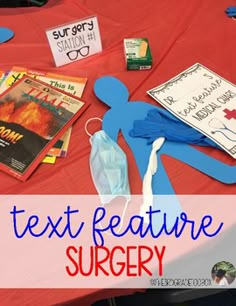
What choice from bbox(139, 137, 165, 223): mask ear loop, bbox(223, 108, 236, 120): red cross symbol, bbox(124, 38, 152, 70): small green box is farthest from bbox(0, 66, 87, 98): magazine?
bbox(223, 108, 236, 120): red cross symbol

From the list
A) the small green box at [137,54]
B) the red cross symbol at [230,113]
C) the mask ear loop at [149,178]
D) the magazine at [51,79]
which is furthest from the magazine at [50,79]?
the red cross symbol at [230,113]

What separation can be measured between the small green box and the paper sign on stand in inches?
3.5

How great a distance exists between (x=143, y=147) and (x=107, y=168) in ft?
0.36

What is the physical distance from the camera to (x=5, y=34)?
1.14m

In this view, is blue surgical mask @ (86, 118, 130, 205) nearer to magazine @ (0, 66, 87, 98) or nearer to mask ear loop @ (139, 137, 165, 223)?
mask ear loop @ (139, 137, 165, 223)

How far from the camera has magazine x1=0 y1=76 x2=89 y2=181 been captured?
2.59 feet

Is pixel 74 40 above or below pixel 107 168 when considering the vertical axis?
above

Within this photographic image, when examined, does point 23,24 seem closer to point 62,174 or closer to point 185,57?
point 185,57

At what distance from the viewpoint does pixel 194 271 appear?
2.55 feet

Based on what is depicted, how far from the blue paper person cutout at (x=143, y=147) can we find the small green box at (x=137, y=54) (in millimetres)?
79

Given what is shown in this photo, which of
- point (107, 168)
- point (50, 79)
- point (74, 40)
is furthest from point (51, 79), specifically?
point (107, 168)

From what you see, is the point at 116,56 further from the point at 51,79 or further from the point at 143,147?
the point at 143,147

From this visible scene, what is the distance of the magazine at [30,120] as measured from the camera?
791mm

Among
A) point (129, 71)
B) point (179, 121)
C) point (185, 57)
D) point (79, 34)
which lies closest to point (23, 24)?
point (79, 34)
